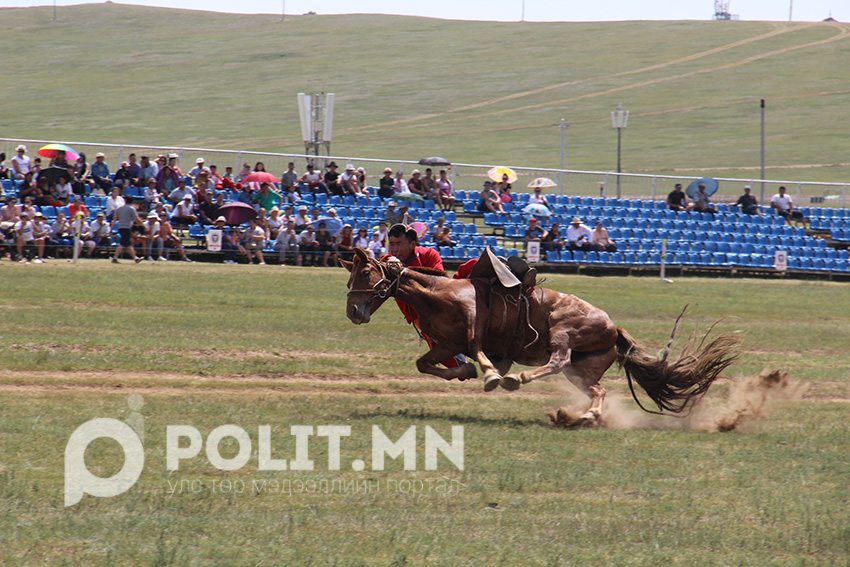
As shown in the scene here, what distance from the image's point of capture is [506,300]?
31.4 feet

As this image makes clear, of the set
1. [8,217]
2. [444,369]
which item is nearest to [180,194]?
[8,217]

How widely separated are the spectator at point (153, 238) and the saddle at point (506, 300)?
1428 centimetres

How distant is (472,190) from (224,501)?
25035mm

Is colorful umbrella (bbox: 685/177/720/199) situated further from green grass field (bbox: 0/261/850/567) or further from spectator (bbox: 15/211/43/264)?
spectator (bbox: 15/211/43/264)

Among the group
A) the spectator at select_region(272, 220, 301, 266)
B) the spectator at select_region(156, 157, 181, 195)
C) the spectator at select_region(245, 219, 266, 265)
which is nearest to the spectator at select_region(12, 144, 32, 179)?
the spectator at select_region(156, 157, 181, 195)

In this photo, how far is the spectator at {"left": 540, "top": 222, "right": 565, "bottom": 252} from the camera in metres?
26.6

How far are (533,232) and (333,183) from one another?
20.0 feet

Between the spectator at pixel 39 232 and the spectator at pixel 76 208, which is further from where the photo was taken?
the spectator at pixel 76 208

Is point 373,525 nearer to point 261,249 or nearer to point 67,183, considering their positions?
point 261,249

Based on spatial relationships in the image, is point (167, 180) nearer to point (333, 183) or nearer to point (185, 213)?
point (185, 213)

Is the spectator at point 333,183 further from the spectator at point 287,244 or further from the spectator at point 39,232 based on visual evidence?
the spectator at point 39,232

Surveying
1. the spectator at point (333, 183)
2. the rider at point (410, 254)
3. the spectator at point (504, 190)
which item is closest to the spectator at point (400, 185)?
the spectator at point (333, 183)

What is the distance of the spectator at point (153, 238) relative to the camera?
72.4ft

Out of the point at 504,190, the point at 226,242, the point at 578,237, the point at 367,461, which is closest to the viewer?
the point at 367,461
